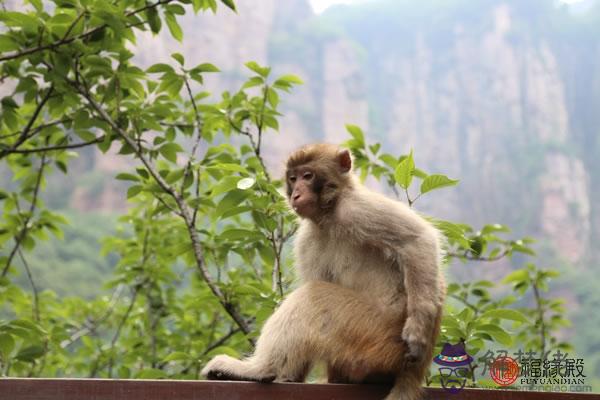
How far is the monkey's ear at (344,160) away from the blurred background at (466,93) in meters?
41.1

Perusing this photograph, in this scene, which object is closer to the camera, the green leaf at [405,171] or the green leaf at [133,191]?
the green leaf at [405,171]

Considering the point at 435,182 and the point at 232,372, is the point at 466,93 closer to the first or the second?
the point at 435,182

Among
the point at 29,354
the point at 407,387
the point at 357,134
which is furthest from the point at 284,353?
the point at 357,134

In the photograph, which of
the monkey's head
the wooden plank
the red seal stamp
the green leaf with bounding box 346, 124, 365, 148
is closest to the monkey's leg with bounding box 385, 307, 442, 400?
the wooden plank

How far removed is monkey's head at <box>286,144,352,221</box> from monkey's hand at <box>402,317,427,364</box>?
812 mm

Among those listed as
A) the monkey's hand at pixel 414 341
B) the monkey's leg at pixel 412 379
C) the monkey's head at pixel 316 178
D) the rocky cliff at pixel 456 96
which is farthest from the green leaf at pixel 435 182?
the rocky cliff at pixel 456 96

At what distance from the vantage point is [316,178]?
348 centimetres

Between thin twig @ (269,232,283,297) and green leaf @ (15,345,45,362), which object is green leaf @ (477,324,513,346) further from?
green leaf @ (15,345,45,362)

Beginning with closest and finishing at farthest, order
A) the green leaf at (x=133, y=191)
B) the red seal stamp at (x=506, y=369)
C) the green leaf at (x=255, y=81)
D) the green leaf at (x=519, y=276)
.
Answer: the red seal stamp at (x=506, y=369), the green leaf at (x=133, y=191), the green leaf at (x=255, y=81), the green leaf at (x=519, y=276)

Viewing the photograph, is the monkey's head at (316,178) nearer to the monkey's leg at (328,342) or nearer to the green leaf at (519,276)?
the monkey's leg at (328,342)

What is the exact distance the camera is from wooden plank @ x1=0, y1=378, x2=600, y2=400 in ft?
8.02

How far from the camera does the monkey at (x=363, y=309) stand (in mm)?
2971

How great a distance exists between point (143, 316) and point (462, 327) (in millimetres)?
3758

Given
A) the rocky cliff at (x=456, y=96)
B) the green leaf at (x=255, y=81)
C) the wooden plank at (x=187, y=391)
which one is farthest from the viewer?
the rocky cliff at (x=456, y=96)
